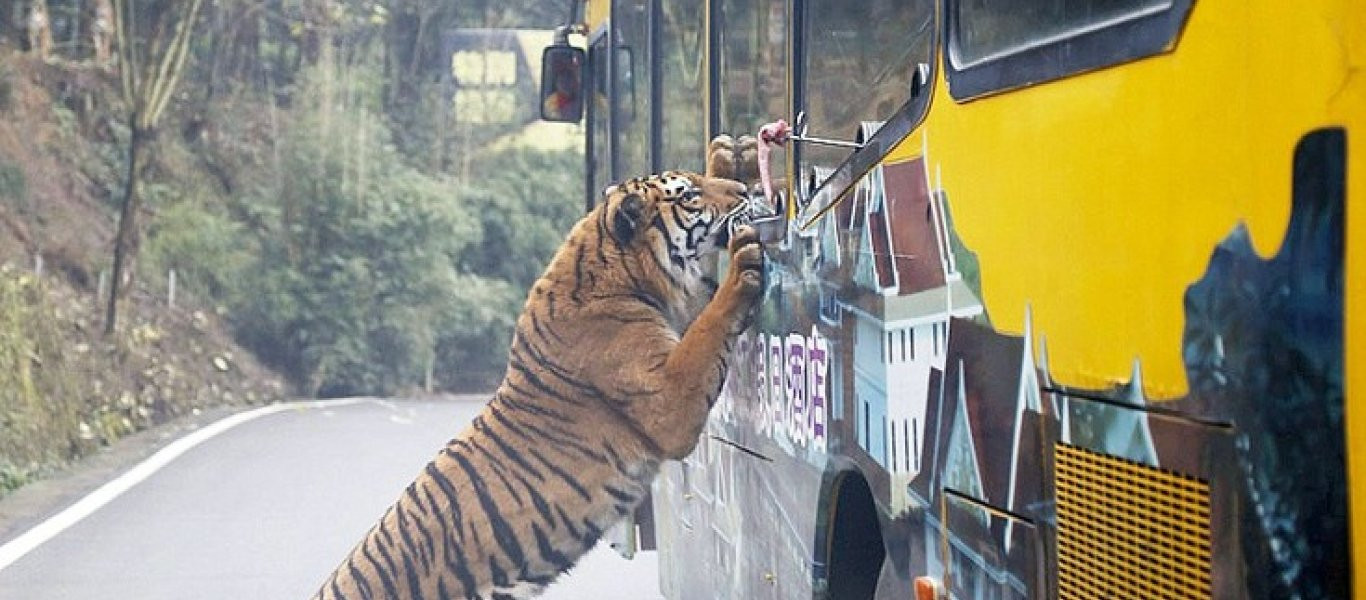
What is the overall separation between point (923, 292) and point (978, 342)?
1.26ft

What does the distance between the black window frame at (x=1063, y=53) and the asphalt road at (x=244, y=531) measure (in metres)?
5.51

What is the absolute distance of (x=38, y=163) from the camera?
30.7 m

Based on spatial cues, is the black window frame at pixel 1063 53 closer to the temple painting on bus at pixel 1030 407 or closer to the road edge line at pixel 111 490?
the temple painting on bus at pixel 1030 407

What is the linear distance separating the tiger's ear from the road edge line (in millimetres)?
6402

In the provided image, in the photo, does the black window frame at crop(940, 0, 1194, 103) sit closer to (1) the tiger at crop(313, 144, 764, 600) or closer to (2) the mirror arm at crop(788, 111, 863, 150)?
(2) the mirror arm at crop(788, 111, 863, 150)

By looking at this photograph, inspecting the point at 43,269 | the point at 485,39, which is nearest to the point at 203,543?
the point at 43,269

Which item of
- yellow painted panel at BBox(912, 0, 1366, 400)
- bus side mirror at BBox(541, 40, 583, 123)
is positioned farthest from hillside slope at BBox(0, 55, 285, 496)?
yellow painted panel at BBox(912, 0, 1366, 400)

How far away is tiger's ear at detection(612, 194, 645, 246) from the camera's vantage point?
271 inches

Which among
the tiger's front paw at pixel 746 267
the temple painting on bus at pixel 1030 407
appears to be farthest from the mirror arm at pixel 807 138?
the tiger's front paw at pixel 746 267

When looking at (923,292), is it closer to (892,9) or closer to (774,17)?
(892,9)

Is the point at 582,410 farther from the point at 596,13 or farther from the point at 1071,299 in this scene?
the point at 1071,299

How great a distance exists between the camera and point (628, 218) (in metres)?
6.91

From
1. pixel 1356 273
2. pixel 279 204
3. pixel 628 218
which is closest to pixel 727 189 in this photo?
pixel 628 218

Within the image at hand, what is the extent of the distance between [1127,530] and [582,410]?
13.9 ft
